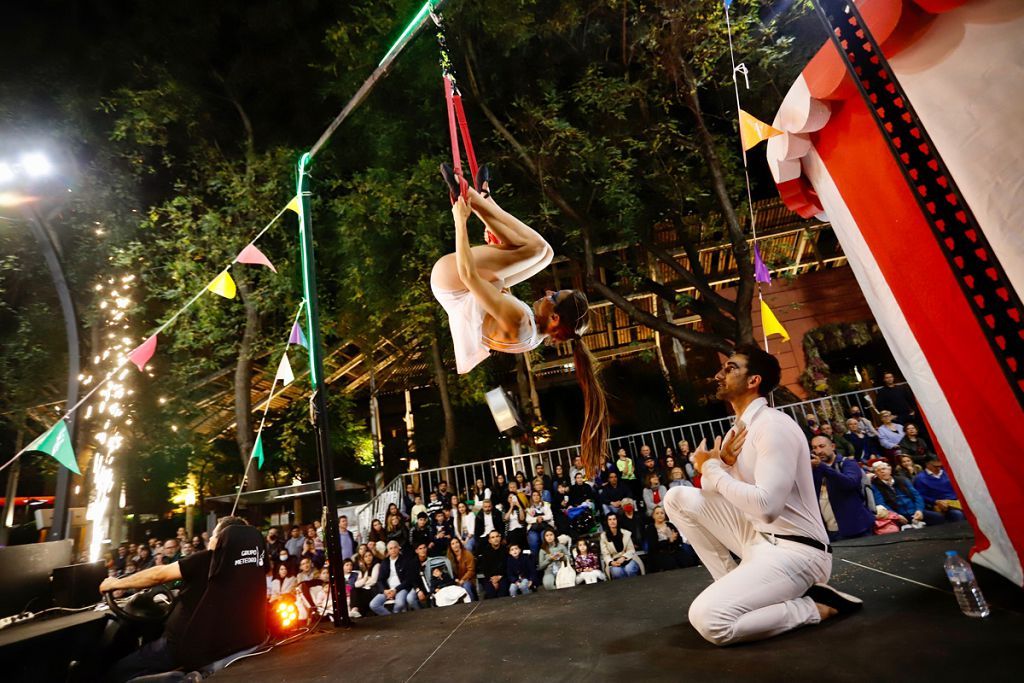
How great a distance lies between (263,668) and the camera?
3.40 m

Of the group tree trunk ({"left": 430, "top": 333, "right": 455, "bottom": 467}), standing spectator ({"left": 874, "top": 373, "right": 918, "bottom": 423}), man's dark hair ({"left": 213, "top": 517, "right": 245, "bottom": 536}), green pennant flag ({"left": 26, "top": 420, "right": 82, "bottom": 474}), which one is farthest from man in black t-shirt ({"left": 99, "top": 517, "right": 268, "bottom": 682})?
standing spectator ({"left": 874, "top": 373, "right": 918, "bottom": 423})

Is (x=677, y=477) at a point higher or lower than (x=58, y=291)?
lower

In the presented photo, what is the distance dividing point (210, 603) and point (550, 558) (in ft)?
12.6

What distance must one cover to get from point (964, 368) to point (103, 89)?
13058mm

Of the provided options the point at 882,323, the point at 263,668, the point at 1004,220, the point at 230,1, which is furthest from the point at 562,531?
the point at 230,1

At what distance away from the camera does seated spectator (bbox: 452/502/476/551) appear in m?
7.36

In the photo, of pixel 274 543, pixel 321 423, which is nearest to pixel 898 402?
pixel 321 423

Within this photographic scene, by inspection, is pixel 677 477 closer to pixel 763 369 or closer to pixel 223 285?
pixel 763 369

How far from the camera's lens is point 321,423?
5.21 m

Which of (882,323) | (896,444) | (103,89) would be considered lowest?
(896,444)

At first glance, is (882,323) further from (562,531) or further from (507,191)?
(507,191)

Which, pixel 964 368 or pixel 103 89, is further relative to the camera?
pixel 103 89

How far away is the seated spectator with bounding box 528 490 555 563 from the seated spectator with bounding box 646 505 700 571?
4.13 feet

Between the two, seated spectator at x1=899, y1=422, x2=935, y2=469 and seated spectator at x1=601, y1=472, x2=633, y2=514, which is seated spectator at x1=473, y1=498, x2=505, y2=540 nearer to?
seated spectator at x1=601, y1=472, x2=633, y2=514
